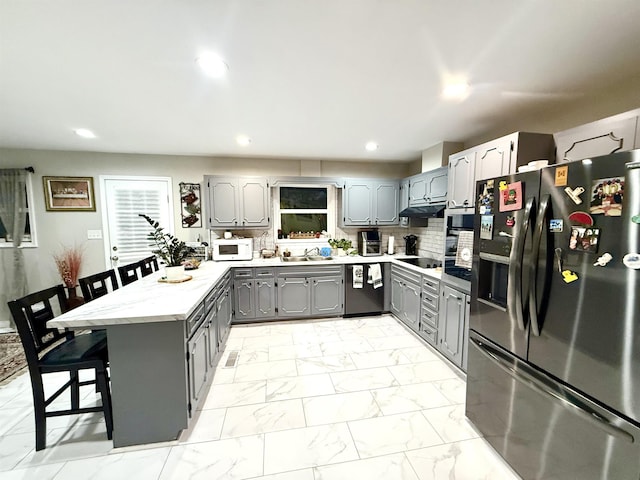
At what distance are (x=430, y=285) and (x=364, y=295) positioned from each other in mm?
1132

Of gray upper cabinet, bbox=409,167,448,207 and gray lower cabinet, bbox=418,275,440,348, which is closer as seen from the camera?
gray lower cabinet, bbox=418,275,440,348

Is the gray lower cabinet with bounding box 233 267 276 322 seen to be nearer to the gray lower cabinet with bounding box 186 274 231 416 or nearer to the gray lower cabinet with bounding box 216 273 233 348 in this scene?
the gray lower cabinet with bounding box 216 273 233 348

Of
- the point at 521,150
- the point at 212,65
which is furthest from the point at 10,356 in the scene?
the point at 521,150

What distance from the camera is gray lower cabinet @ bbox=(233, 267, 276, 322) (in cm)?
356

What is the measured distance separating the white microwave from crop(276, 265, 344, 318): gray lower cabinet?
0.58 metres

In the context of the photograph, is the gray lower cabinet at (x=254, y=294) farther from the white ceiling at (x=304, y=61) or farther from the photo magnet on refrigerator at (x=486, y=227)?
the photo magnet on refrigerator at (x=486, y=227)

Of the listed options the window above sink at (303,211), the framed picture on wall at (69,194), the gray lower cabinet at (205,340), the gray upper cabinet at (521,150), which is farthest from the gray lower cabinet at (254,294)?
the gray upper cabinet at (521,150)

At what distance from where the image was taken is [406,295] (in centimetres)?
344

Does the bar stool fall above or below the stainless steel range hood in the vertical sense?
below

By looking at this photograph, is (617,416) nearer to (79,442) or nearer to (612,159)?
(612,159)

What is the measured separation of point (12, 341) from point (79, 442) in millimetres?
2669

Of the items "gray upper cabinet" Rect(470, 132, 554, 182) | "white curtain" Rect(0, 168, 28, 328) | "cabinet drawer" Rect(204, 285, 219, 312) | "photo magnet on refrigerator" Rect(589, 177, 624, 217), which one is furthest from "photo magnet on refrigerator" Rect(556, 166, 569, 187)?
"white curtain" Rect(0, 168, 28, 328)

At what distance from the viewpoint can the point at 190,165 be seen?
12.8 ft

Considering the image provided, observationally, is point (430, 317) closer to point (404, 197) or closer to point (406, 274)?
point (406, 274)
